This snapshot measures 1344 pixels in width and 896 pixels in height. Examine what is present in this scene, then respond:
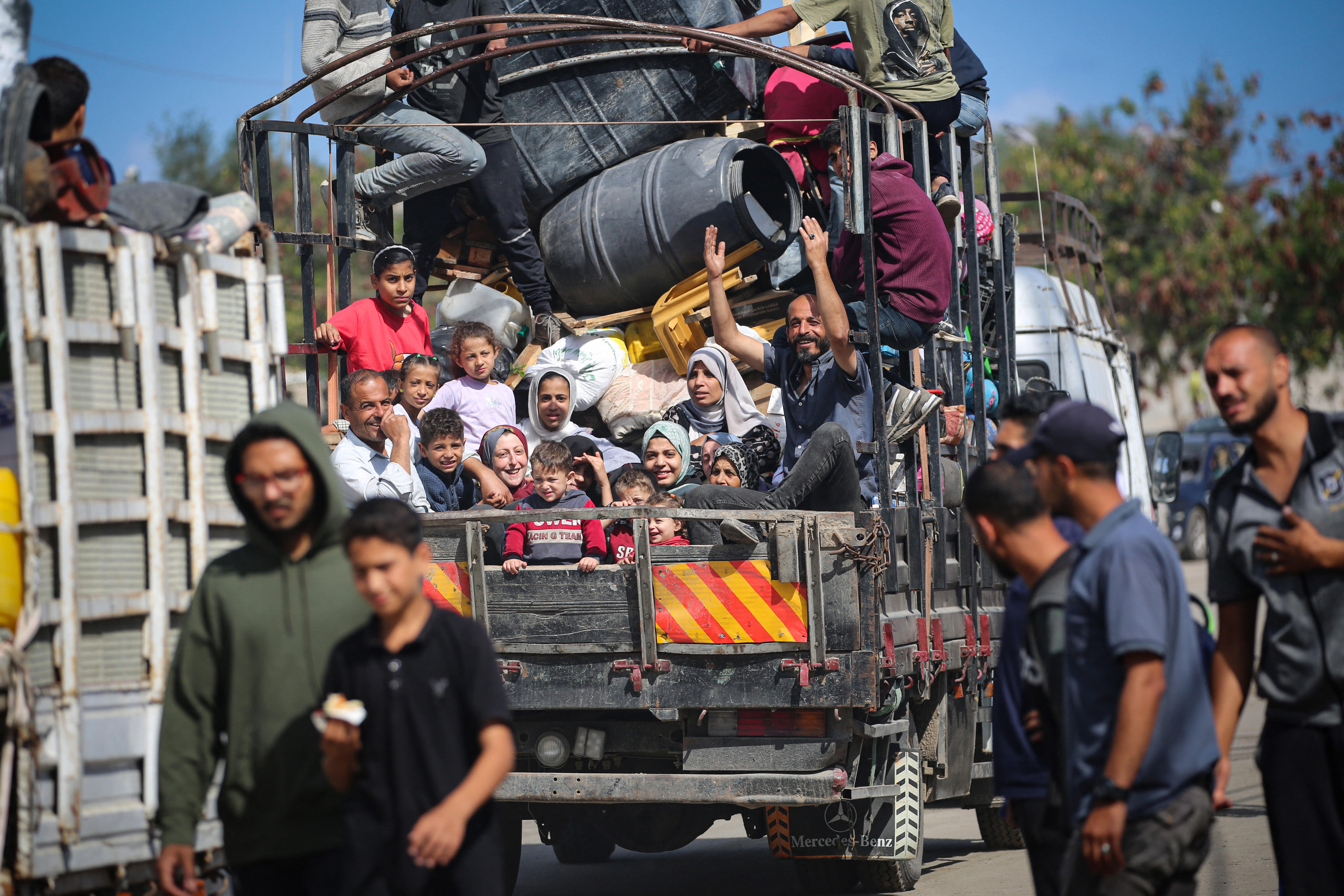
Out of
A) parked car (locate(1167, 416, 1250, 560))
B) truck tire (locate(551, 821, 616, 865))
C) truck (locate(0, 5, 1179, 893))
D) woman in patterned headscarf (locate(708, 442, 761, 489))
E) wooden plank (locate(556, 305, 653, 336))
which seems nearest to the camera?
truck (locate(0, 5, 1179, 893))

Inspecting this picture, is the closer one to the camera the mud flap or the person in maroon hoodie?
the mud flap

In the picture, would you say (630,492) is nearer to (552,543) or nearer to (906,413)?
(552,543)

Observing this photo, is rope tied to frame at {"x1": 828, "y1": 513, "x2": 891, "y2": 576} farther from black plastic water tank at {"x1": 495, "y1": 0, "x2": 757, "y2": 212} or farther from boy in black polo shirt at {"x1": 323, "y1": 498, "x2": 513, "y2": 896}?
black plastic water tank at {"x1": 495, "y1": 0, "x2": 757, "y2": 212}

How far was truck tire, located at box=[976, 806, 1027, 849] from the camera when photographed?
819 centimetres

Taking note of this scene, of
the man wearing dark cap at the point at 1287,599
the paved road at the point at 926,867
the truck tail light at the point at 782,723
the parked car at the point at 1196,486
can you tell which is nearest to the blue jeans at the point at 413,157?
the truck tail light at the point at 782,723

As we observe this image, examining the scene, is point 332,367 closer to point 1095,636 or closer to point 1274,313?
point 1095,636

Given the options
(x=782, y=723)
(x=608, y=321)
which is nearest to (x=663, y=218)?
(x=608, y=321)

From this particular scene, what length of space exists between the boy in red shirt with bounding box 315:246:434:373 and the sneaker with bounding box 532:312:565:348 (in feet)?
2.30

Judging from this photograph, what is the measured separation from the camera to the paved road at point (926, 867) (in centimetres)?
658

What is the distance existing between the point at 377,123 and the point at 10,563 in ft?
15.1

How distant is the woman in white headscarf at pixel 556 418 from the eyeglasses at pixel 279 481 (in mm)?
3717

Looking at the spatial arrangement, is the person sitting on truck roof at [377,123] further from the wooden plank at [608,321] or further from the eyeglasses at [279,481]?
the eyeglasses at [279,481]

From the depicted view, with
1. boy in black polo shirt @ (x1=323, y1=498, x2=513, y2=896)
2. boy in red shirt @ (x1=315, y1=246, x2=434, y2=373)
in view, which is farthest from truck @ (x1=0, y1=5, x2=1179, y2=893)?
boy in black polo shirt @ (x1=323, y1=498, x2=513, y2=896)

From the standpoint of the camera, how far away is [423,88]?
25.6 ft
